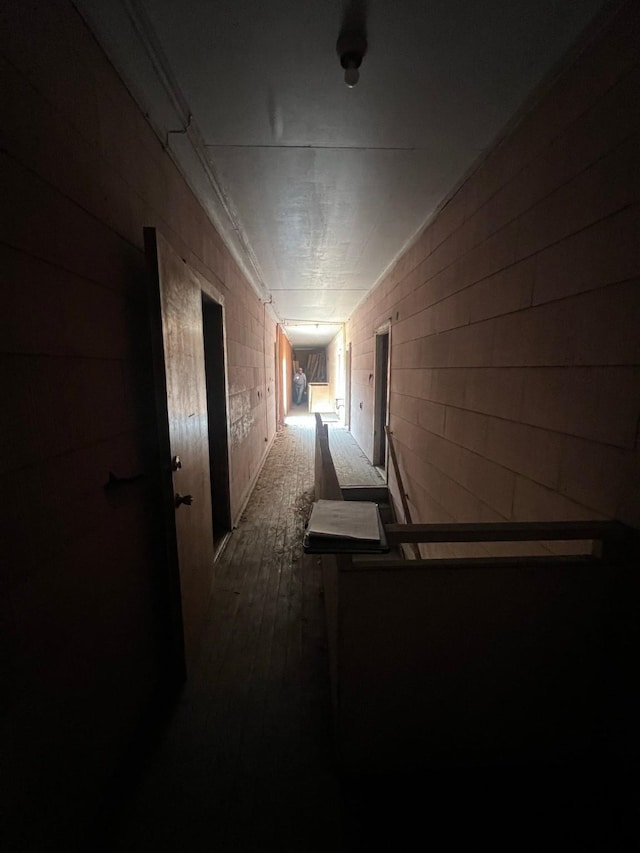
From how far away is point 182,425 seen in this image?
1.44 metres

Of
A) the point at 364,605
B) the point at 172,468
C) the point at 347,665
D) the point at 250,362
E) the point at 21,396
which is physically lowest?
the point at 347,665

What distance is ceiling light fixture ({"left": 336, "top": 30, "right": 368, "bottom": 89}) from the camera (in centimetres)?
103

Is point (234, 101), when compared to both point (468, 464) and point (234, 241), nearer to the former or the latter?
point (234, 241)

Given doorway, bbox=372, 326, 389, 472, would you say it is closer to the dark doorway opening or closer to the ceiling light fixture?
the dark doorway opening

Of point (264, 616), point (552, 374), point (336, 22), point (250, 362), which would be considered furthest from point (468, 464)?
point (250, 362)

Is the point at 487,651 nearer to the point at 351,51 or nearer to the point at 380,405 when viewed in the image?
the point at 351,51

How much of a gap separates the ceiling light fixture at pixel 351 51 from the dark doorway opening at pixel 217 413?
159 centimetres

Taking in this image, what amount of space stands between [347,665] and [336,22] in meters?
2.10

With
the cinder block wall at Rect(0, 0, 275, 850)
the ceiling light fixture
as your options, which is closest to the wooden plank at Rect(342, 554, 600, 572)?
the cinder block wall at Rect(0, 0, 275, 850)

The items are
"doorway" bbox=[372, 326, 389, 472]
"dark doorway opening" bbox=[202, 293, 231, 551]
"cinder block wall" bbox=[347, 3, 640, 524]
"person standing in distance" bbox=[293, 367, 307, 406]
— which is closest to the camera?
"cinder block wall" bbox=[347, 3, 640, 524]

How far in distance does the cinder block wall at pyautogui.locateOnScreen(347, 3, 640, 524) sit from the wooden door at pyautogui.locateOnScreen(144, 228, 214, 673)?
1.52 m

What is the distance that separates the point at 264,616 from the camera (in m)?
1.85

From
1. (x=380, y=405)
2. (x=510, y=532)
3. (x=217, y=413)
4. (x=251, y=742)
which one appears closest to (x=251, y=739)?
(x=251, y=742)

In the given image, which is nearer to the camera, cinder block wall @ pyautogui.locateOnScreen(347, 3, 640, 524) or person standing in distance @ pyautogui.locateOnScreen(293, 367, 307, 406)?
cinder block wall @ pyautogui.locateOnScreen(347, 3, 640, 524)
